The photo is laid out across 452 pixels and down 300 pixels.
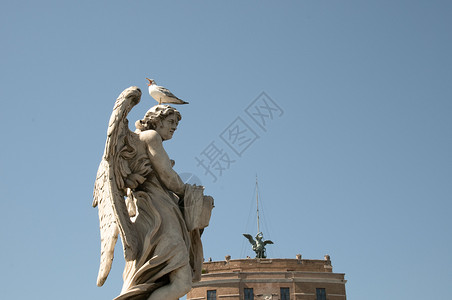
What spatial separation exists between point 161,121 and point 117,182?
38.9 inches

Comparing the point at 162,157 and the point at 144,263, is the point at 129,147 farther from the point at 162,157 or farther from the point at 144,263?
the point at 144,263

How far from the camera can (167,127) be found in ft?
20.4

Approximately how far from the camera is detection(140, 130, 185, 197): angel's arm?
593 centimetres

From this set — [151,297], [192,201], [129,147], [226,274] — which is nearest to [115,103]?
[129,147]

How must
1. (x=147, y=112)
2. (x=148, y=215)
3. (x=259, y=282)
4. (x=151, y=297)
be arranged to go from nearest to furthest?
1. (x=151, y=297)
2. (x=148, y=215)
3. (x=147, y=112)
4. (x=259, y=282)

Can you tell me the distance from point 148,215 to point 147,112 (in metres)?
1.27

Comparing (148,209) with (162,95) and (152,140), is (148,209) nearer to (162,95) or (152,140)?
(152,140)

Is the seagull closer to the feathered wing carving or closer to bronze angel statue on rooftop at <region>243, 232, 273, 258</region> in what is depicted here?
the feathered wing carving

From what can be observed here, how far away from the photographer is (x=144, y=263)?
5.50 m

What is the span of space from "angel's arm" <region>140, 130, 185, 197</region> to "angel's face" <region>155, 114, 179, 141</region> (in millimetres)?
220

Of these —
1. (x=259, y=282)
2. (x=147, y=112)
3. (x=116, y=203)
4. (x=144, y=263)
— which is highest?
(x=259, y=282)

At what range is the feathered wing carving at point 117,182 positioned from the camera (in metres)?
5.44

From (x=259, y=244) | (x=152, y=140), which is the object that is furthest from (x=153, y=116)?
(x=259, y=244)

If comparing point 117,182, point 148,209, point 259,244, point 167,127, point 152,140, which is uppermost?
point 259,244
